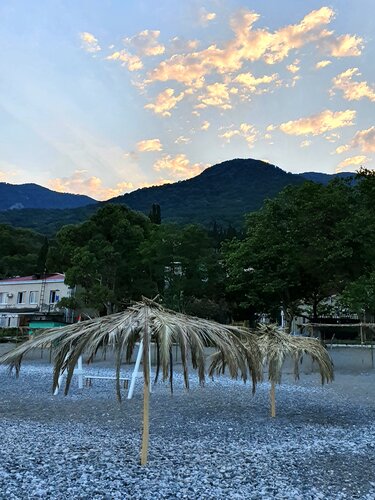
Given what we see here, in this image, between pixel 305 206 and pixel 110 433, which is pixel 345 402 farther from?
pixel 305 206

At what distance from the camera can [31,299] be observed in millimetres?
50219

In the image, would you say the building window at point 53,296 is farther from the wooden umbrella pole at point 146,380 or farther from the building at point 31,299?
the wooden umbrella pole at point 146,380

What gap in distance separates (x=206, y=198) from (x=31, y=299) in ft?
318

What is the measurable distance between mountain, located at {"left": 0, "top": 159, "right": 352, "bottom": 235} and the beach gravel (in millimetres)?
74738

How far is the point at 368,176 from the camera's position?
32719 mm

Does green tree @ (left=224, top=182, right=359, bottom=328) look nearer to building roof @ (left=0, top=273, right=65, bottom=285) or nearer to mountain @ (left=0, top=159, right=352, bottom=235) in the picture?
building roof @ (left=0, top=273, right=65, bottom=285)

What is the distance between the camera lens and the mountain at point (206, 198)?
10288 cm

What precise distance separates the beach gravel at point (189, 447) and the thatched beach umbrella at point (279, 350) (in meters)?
1.03

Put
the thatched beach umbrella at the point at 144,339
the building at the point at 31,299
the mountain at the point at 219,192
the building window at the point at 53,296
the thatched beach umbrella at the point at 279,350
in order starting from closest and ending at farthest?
the thatched beach umbrella at the point at 144,339, the thatched beach umbrella at the point at 279,350, the building at the point at 31,299, the building window at the point at 53,296, the mountain at the point at 219,192

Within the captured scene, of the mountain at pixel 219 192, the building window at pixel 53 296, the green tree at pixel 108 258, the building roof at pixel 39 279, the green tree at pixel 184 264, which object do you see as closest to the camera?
the green tree at pixel 184 264

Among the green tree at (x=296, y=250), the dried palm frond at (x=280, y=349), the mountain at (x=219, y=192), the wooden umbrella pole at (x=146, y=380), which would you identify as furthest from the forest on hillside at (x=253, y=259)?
the mountain at (x=219, y=192)

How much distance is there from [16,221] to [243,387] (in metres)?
102

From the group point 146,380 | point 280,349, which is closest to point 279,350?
point 280,349

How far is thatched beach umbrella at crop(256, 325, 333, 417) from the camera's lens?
35.9 ft
